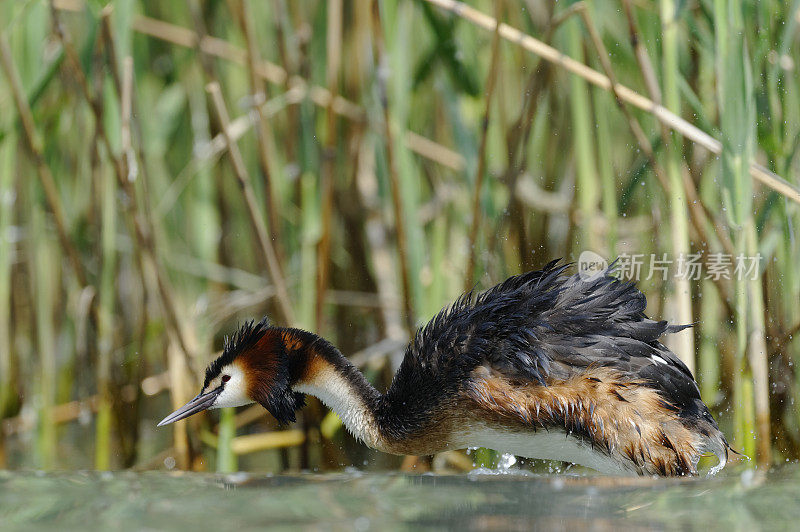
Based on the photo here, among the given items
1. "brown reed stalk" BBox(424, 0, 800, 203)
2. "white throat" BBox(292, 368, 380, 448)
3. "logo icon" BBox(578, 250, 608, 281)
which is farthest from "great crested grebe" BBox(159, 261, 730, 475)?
"logo icon" BBox(578, 250, 608, 281)

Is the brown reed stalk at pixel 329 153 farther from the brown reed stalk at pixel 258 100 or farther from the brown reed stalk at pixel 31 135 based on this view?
the brown reed stalk at pixel 31 135

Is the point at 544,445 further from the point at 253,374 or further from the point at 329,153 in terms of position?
the point at 329,153

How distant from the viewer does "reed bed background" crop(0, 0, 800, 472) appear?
305 centimetres

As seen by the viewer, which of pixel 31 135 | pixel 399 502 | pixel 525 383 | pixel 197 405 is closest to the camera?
pixel 399 502

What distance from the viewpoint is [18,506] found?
225cm

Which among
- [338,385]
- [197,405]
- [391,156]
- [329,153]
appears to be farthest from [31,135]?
[338,385]

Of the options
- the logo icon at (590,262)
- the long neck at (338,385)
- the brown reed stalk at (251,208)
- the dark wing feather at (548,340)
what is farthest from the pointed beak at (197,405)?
the logo icon at (590,262)

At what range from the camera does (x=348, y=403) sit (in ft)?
9.63

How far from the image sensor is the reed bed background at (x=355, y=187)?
305 cm

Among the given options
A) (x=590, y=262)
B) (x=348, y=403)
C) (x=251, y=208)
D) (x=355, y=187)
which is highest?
(x=355, y=187)

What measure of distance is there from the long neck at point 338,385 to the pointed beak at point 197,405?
27 cm

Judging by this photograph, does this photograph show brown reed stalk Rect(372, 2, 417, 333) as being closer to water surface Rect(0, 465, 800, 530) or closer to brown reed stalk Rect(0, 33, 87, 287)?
water surface Rect(0, 465, 800, 530)

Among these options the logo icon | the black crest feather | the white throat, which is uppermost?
the logo icon

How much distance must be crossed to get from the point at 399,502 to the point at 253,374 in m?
0.93
